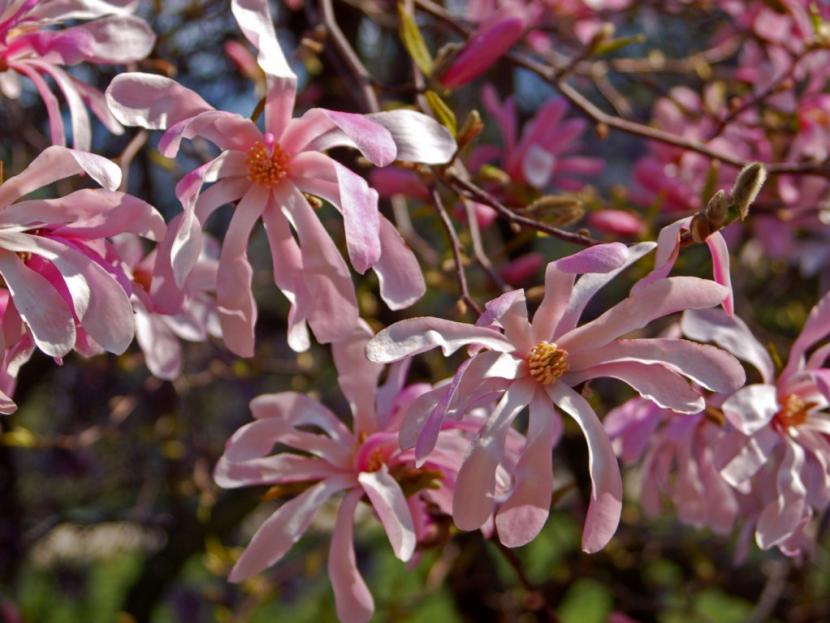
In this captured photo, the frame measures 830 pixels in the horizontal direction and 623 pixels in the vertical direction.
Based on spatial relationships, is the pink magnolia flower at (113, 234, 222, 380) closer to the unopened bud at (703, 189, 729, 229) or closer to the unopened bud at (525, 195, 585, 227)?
the unopened bud at (525, 195, 585, 227)

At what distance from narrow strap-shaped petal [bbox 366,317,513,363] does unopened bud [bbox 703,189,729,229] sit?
15 centimetres

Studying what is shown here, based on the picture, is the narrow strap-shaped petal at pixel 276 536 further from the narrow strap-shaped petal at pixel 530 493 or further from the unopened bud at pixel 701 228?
the unopened bud at pixel 701 228

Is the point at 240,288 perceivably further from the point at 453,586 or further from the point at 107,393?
the point at 107,393

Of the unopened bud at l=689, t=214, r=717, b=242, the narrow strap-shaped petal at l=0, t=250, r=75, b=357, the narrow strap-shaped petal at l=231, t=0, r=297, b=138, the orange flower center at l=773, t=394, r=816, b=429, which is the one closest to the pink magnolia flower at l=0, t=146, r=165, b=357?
the narrow strap-shaped petal at l=0, t=250, r=75, b=357

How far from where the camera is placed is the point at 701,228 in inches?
23.3

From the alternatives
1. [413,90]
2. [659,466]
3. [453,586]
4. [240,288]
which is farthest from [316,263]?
[453,586]

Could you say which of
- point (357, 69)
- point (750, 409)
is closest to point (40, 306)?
point (357, 69)

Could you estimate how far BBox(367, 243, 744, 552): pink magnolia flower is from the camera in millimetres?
571

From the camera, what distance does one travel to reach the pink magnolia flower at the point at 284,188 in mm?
585

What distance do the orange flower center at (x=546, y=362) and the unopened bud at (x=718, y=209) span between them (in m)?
0.12

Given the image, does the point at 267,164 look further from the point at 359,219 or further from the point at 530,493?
the point at 530,493

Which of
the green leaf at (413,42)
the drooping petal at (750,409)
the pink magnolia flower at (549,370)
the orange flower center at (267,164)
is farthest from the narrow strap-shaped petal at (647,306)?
the green leaf at (413,42)

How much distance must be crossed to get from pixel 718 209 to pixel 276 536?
36 cm

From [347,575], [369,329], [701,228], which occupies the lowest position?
[347,575]
